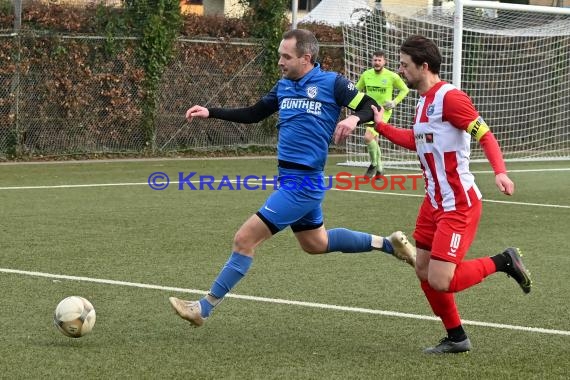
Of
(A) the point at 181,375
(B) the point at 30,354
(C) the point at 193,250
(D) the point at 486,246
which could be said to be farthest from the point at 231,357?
(D) the point at 486,246

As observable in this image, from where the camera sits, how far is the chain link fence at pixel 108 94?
19625 mm

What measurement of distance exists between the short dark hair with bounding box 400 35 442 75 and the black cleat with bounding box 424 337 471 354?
1647mm

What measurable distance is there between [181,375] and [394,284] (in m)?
3.25

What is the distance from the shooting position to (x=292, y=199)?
709cm

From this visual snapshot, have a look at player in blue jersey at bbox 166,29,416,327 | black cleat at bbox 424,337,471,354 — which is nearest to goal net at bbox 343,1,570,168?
player in blue jersey at bbox 166,29,416,327

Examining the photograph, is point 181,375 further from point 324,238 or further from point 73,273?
point 73,273

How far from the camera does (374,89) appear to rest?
61.0 ft

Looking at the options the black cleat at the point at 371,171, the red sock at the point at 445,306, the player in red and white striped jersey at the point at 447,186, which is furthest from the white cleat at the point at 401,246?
the black cleat at the point at 371,171

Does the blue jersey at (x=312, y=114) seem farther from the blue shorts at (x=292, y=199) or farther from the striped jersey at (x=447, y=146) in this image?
the striped jersey at (x=447, y=146)

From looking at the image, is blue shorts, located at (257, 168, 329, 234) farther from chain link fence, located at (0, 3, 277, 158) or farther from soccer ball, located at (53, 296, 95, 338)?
chain link fence, located at (0, 3, 277, 158)

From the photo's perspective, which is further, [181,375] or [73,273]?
[73,273]

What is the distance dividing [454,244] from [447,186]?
0.36m

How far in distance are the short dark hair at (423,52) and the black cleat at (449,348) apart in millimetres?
1647

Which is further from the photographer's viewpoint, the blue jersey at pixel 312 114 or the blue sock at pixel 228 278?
the blue jersey at pixel 312 114
